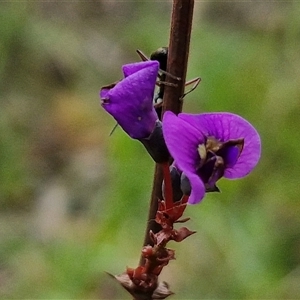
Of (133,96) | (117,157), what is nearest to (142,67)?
(133,96)

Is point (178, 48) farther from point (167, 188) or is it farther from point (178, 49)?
point (167, 188)

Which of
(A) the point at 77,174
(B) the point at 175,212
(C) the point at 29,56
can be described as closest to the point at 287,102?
(A) the point at 77,174

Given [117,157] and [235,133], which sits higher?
[235,133]

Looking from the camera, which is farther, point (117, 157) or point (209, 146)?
point (117, 157)

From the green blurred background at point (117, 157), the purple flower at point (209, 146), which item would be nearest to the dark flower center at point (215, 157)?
the purple flower at point (209, 146)

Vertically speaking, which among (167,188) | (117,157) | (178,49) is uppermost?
(178,49)

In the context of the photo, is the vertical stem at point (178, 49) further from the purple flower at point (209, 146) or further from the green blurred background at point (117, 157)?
the green blurred background at point (117, 157)
